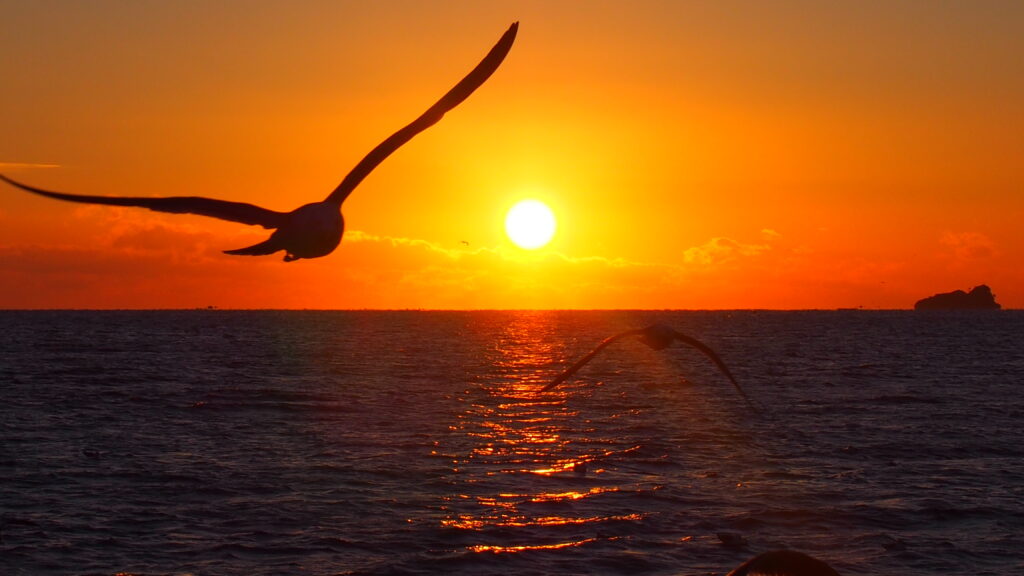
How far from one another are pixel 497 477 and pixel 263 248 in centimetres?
2743

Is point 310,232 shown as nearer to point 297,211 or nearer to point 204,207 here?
point 297,211

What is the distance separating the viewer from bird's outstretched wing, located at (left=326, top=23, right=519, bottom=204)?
7602mm

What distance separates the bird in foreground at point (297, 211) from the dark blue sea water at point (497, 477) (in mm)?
2902

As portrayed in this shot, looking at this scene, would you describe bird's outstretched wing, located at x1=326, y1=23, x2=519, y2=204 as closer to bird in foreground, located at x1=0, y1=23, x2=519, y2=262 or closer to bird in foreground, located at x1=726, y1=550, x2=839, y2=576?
bird in foreground, located at x1=0, y1=23, x2=519, y2=262

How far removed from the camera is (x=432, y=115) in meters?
7.81

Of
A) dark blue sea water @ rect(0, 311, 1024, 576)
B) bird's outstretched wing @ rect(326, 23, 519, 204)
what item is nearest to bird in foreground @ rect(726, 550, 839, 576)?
dark blue sea water @ rect(0, 311, 1024, 576)

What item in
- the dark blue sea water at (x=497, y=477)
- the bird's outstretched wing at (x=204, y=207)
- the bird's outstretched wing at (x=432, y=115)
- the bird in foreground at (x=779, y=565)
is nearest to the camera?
the bird's outstretched wing at (x=204, y=207)

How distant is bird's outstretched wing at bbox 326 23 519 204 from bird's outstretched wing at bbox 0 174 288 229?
0.46 m

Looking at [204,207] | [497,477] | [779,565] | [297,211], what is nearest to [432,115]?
[297,211]

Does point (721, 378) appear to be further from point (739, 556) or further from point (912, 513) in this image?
point (739, 556)

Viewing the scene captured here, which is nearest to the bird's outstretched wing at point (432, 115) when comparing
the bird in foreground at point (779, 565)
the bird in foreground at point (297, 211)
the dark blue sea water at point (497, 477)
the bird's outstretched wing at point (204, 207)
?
the bird in foreground at point (297, 211)

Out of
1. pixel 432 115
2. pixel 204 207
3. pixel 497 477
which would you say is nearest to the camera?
pixel 204 207

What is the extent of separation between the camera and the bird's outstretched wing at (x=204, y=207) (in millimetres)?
7105

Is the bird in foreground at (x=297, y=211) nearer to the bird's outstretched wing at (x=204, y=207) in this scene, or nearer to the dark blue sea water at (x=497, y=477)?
the bird's outstretched wing at (x=204, y=207)
